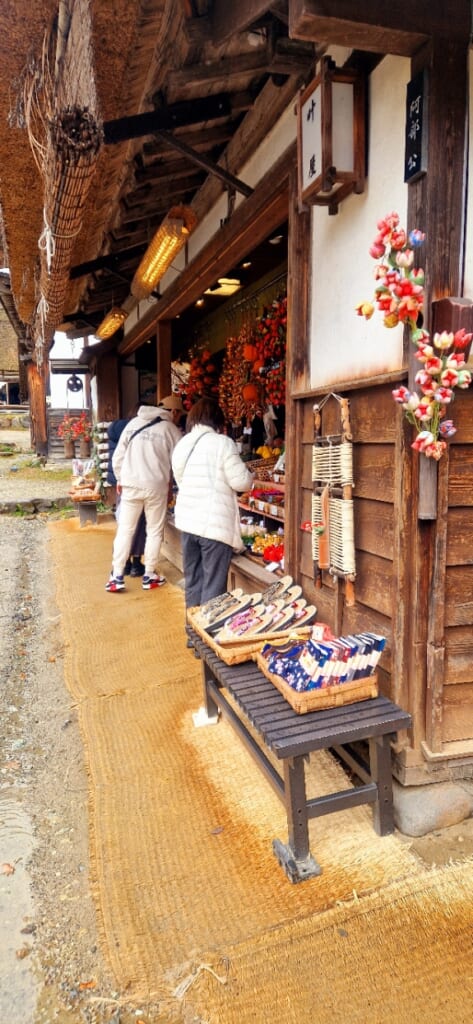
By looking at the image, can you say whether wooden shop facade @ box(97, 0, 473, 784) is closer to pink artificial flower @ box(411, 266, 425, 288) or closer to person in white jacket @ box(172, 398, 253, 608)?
pink artificial flower @ box(411, 266, 425, 288)

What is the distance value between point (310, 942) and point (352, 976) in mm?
170

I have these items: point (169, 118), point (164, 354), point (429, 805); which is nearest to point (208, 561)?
point (429, 805)

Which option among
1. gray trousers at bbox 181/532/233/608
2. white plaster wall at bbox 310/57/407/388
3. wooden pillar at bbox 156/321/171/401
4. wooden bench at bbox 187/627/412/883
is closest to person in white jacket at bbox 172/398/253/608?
gray trousers at bbox 181/532/233/608

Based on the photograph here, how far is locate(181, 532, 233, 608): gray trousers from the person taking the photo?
13.5ft

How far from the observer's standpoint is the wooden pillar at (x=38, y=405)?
20.8 metres

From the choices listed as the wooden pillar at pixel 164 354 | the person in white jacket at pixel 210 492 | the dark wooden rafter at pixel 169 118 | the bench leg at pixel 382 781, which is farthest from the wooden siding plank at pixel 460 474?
the wooden pillar at pixel 164 354

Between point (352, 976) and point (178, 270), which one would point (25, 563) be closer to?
point (178, 270)

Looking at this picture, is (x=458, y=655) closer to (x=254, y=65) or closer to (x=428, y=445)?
(x=428, y=445)

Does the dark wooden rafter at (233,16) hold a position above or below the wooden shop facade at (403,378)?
above

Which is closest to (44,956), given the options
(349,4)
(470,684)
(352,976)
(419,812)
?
(352,976)

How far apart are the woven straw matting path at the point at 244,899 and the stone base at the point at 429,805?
10 centimetres

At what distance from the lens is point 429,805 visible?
2469 mm

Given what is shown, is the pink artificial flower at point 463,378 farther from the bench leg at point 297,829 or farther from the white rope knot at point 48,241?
the white rope knot at point 48,241

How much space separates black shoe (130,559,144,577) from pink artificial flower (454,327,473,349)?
17.6 ft
